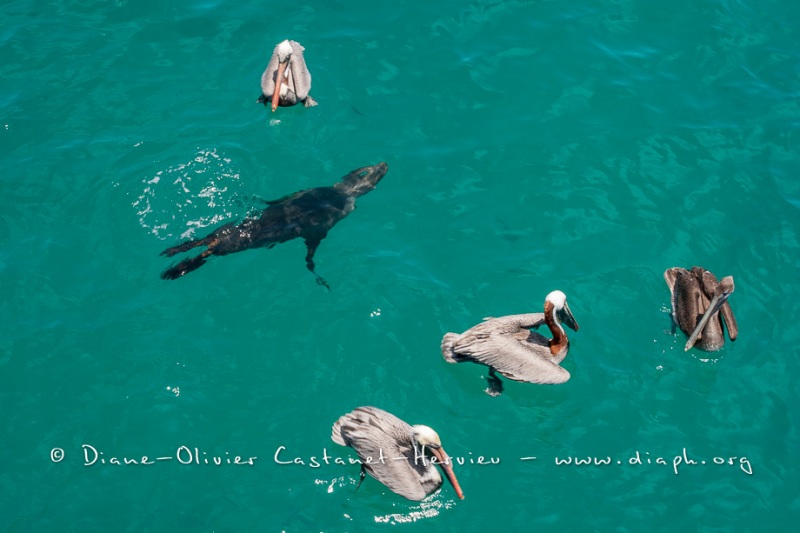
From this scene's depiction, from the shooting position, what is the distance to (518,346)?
10289 mm

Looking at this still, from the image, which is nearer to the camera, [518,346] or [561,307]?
[518,346]

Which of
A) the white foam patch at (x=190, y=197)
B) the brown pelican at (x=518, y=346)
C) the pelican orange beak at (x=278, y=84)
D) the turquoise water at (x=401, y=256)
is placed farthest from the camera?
the pelican orange beak at (x=278, y=84)

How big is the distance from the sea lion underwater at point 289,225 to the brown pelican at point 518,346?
7.10 ft

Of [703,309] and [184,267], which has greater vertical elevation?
[184,267]

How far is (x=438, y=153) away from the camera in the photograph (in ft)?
42.9

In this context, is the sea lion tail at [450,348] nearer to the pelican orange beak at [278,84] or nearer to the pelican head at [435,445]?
the pelican head at [435,445]

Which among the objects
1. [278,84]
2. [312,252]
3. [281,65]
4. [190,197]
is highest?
[281,65]

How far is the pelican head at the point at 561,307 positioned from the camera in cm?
1036

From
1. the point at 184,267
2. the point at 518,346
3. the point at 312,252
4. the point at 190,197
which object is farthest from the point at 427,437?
the point at 190,197

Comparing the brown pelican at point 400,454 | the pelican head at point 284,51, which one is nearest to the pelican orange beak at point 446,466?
the brown pelican at point 400,454

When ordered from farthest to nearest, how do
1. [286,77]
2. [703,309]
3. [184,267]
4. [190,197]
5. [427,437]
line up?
[286,77], [190,197], [184,267], [703,309], [427,437]

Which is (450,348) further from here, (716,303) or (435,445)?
(716,303)

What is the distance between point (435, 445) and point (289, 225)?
412 centimetres

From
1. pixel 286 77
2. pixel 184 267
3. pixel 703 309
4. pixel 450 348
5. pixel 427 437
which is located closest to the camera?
pixel 427 437
